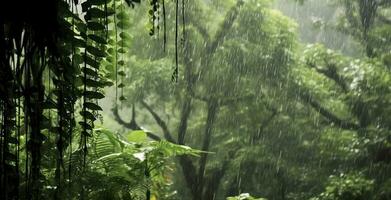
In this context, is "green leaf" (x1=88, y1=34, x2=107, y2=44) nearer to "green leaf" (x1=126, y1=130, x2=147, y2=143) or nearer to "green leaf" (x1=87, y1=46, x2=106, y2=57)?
"green leaf" (x1=87, y1=46, x2=106, y2=57)

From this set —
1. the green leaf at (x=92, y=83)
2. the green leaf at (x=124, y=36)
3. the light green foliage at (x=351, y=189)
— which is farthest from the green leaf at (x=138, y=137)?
the light green foliage at (x=351, y=189)

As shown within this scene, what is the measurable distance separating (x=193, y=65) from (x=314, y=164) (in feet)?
11.6

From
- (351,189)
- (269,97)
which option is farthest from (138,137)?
(269,97)

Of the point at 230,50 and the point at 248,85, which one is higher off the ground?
the point at 230,50

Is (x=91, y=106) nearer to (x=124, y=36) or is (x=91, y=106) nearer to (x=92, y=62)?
(x=92, y=62)

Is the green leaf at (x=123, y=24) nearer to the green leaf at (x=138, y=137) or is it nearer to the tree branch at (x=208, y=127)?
the green leaf at (x=138, y=137)

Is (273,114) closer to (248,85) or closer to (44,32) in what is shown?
(248,85)

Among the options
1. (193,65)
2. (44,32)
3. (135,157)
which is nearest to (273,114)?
(193,65)

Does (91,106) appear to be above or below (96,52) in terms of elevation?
below

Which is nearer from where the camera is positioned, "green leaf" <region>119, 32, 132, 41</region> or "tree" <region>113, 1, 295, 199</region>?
"green leaf" <region>119, 32, 132, 41</region>

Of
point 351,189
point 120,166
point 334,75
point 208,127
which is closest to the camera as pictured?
point 120,166

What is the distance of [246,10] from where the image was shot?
1141 cm

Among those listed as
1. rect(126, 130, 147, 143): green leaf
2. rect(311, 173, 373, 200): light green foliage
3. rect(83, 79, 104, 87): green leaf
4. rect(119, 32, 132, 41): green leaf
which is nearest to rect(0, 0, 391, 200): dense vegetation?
rect(311, 173, 373, 200): light green foliage

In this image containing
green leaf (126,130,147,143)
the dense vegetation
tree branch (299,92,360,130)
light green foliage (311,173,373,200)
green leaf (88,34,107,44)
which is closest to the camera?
green leaf (88,34,107,44)
